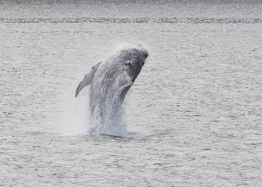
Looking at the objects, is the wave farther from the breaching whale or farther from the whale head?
the whale head

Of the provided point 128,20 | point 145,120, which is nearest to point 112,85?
point 145,120

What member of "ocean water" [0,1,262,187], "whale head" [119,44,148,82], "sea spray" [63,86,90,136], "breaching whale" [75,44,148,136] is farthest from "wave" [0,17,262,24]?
"whale head" [119,44,148,82]

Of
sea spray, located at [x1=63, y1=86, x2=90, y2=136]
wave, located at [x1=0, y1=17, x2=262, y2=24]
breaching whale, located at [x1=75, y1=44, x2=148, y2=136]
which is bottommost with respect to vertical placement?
sea spray, located at [x1=63, y1=86, x2=90, y2=136]

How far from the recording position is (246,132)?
1382cm

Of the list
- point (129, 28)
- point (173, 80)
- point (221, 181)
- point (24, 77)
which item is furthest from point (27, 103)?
point (129, 28)

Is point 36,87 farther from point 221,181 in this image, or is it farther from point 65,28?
point 65,28

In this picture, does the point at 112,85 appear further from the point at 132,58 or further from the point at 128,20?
the point at 128,20

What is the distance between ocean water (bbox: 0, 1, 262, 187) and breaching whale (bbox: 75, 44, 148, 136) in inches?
13.9

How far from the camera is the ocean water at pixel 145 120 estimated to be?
10805mm

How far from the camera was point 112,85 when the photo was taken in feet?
42.4

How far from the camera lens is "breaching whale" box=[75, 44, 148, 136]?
12.8 meters

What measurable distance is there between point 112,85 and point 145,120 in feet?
8.44

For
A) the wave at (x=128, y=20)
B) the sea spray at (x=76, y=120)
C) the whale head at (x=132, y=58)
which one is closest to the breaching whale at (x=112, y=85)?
the whale head at (x=132, y=58)

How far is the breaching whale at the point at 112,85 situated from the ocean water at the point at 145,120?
1.16 feet
